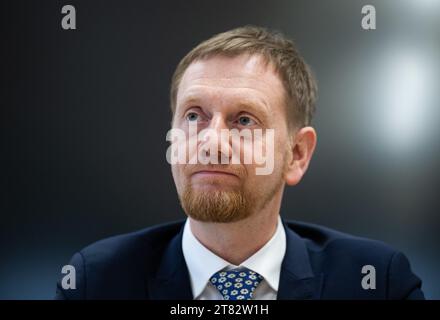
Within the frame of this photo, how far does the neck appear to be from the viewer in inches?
61.5

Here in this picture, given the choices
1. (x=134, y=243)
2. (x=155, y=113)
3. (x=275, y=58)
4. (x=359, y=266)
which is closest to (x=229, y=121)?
(x=275, y=58)

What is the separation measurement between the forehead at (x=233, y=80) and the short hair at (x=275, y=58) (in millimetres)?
23

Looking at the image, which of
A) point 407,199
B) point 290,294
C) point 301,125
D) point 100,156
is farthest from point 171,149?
point 407,199

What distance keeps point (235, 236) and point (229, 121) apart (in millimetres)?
365

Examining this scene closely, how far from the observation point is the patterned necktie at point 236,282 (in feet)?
4.90

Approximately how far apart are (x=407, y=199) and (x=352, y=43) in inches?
22.2

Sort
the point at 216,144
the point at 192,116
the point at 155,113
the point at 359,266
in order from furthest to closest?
the point at 155,113, the point at 359,266, the point at 192,116, the point at 216,144

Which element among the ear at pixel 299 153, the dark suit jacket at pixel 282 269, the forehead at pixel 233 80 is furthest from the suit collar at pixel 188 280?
the forehead at pixel 233 80

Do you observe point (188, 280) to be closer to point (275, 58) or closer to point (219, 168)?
point (219, 168)

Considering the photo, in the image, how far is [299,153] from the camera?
5.52 ft

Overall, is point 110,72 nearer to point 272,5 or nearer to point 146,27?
point 146,27

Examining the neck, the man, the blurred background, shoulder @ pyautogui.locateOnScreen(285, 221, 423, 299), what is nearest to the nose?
the man

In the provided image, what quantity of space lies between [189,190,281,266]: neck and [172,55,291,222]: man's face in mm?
61
